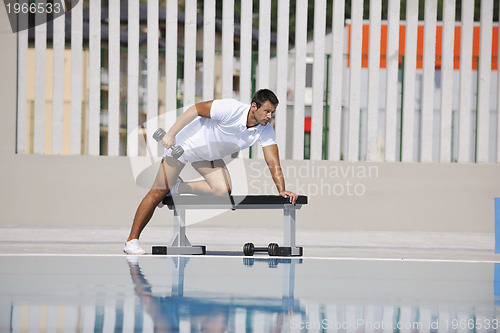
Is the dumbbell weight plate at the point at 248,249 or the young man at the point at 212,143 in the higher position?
the young man at the point at 212,143

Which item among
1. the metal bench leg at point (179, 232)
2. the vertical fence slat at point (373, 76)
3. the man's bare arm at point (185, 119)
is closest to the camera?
the man's bare arm at point (185, 119)

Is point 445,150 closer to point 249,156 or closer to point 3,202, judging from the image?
point 249,156

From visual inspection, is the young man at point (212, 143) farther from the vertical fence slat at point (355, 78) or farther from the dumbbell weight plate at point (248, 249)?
the vertical fence slat at point (355, 78)

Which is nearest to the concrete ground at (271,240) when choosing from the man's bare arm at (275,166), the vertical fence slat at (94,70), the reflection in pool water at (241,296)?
the man's bare arm at (275,166)

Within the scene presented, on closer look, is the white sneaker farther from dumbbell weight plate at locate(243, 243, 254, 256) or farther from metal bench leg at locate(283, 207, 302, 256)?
metal bench leg at locate(283, 207, 302, 256)

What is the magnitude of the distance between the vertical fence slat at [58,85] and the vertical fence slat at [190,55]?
1354 mm

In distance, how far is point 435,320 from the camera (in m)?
3.80

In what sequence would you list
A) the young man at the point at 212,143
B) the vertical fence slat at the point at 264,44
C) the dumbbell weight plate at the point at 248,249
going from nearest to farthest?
the young man at the point at 212,143
the dumbbell weight plate at the point at 248,249
the vertical fence slat at the point at 264,44

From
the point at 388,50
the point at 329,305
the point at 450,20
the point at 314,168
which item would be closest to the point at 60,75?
the point at 314,168

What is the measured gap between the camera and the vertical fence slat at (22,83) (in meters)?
9.85

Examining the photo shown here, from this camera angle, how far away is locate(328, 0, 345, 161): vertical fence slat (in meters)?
10.0

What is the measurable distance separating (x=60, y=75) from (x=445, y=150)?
4404 millimetres

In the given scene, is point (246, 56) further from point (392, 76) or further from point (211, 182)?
point (211, 182)

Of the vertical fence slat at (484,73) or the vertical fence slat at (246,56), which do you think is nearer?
the vertical fence slat at (246,56)
